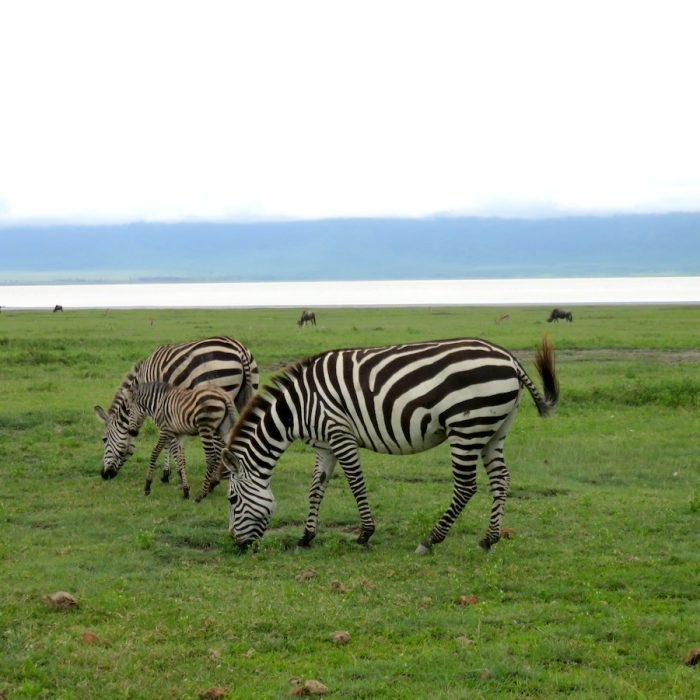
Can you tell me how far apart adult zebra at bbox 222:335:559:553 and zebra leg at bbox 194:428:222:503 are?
6.90 feet

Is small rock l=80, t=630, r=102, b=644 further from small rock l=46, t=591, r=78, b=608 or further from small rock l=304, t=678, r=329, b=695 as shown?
small rock l=304, t=678, r=329, b=695

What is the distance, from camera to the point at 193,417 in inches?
497

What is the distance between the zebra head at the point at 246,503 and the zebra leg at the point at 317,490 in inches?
16.3

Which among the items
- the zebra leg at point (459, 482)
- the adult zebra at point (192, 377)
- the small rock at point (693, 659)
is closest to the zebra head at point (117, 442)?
the adult zebra at point (192, 377)

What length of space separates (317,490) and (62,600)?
3243 mm

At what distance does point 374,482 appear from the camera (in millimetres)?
13328

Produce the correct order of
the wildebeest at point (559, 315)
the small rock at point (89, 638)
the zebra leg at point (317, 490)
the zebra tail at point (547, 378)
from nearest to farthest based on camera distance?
the small rock at point (89, 638), the zebra leg at point (317, 490), the zebra tail at point (547, 378), the wildebeest at point (559, 315)

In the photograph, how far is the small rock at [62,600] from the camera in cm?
804

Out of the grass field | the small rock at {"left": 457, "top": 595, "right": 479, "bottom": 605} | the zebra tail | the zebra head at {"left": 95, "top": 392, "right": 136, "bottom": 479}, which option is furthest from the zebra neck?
the zebra head at {"left": 95, "top": 392, "right": 136, "bottom": 479}

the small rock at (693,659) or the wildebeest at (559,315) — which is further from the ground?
the wildebeest at (559,315)

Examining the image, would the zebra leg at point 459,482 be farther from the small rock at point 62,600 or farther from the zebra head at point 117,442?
the zebra head at point 117,442

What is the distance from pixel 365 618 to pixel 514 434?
9.68 meters

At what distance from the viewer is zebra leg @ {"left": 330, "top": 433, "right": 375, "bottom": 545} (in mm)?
10234

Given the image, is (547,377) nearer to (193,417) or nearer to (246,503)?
(246,503)
